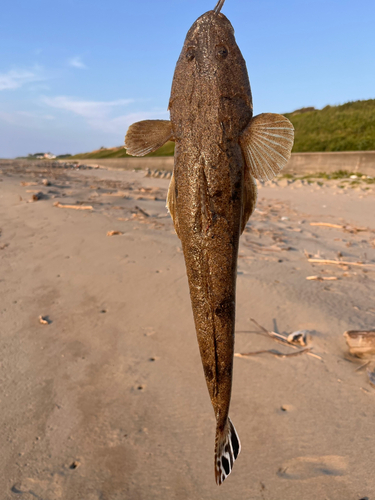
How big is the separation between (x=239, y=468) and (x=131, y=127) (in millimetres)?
2907

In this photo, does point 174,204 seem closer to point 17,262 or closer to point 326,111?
point 17,262

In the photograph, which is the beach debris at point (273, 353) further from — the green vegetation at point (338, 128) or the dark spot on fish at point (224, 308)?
the green vegetation at point (338, 128)

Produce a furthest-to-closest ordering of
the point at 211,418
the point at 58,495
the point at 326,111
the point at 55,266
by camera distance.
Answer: the point at 326,111
the point at 55,266
the point at 211,418
the point at 58,495

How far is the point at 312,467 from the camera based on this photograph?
3.11 meters

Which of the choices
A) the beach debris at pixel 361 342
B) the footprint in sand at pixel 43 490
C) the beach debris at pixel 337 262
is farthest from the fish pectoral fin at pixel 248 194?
the beach debris at pixel 337 262

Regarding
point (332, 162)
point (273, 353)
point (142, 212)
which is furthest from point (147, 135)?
point (332, 162)

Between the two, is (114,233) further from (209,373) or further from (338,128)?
(338,128)

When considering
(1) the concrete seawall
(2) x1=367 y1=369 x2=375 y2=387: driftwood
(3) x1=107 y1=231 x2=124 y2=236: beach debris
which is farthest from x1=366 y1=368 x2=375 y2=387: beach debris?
(1) the concrete seawall

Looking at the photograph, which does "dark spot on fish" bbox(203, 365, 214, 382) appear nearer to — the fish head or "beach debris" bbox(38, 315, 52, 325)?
the fish head

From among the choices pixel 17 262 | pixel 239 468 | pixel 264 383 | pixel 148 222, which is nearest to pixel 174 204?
pixel 239 468

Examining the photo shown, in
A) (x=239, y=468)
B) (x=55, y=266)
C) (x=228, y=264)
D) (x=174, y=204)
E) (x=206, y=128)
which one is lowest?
(x=239, y=468)

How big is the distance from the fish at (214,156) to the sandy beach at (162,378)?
1784mm

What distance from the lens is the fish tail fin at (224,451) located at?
2084 millimetres

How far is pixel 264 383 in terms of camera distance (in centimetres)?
402
